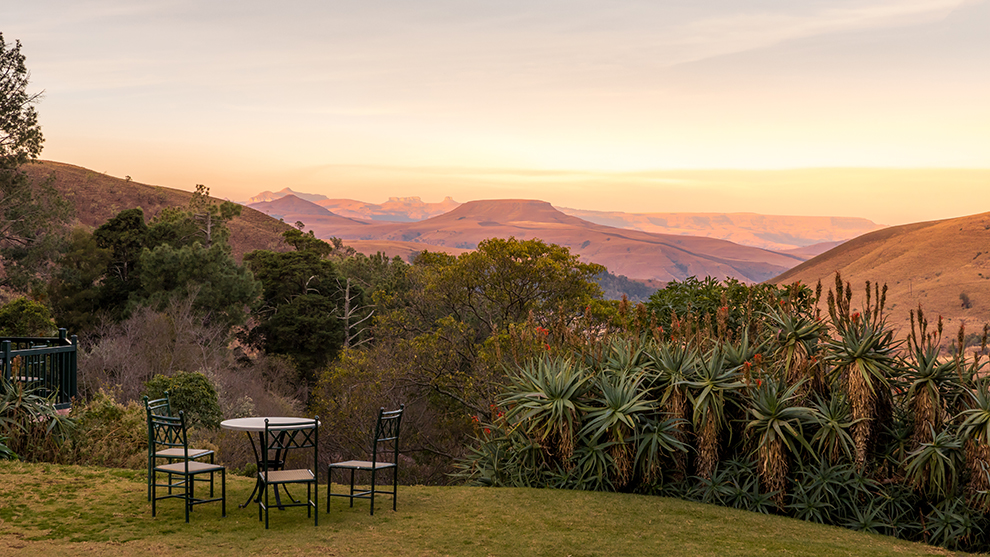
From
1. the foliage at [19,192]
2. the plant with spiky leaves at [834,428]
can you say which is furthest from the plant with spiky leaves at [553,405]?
the foliage at [19,192]

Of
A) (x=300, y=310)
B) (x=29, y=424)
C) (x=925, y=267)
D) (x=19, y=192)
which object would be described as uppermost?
(x=19, y=192)

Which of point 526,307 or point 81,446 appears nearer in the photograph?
point 81,446

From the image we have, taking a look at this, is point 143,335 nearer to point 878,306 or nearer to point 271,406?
point 271,406

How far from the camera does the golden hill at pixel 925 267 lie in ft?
237

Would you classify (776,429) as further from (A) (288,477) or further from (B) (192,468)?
(B) (192,468)

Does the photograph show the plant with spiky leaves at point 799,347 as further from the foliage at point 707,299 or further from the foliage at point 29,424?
the foliage at point 29,424

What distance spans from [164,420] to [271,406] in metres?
23.0

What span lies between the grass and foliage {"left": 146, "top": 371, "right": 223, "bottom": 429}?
382 inches

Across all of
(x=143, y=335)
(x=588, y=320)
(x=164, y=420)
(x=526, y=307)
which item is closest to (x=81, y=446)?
→ (x=164, y=420)

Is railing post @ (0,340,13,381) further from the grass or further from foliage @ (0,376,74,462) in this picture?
the grass

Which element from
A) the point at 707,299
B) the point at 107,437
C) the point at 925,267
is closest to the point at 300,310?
the point at 107,437

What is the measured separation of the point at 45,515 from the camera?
6363 millimetres

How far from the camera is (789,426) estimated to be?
25.8 feet

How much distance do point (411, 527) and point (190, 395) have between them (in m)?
13.9
